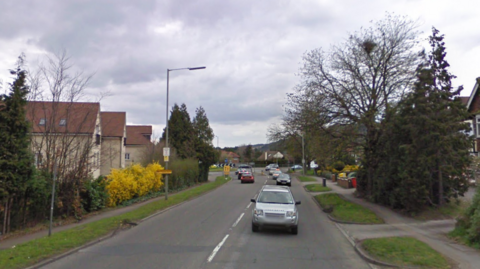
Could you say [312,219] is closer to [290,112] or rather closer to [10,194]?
[290,112]

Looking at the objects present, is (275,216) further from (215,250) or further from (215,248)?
(215,250)

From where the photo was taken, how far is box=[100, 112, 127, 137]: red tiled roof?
42.7 metres

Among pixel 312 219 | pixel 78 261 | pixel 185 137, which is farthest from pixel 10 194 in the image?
pixel 185 137

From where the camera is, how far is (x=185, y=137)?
51.1 metres

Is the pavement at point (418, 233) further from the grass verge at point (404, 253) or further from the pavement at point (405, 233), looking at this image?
the grass verge at point (404, 253)

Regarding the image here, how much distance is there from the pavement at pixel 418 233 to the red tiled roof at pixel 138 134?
42076 millimetres

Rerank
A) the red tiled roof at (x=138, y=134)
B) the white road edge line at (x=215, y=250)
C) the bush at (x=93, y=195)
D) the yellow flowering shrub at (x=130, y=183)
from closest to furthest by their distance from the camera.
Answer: the white road edge line at (x=215, y=250), the bush at (x=93, y=195), the yellow flowering shrub at (x=130, y=183), the red tiled roof at (x=138, y=134)

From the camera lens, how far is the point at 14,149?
13.5 m

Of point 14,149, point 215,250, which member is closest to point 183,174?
point 14,149

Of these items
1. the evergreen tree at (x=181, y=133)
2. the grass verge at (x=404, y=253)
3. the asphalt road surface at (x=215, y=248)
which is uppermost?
→ the evergreen tree at (x=181, y=133)

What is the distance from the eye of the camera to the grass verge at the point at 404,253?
912 centimetres

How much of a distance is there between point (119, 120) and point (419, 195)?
115 feet

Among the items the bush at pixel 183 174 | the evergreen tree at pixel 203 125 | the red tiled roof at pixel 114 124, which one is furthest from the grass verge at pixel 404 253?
the evergreen tree at pixel 203 125

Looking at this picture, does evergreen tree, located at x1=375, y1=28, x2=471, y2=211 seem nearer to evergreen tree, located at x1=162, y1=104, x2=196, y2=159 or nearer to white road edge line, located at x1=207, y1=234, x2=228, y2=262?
white road edge line, located at x1=207, y1=234, x2=228, y2=262
